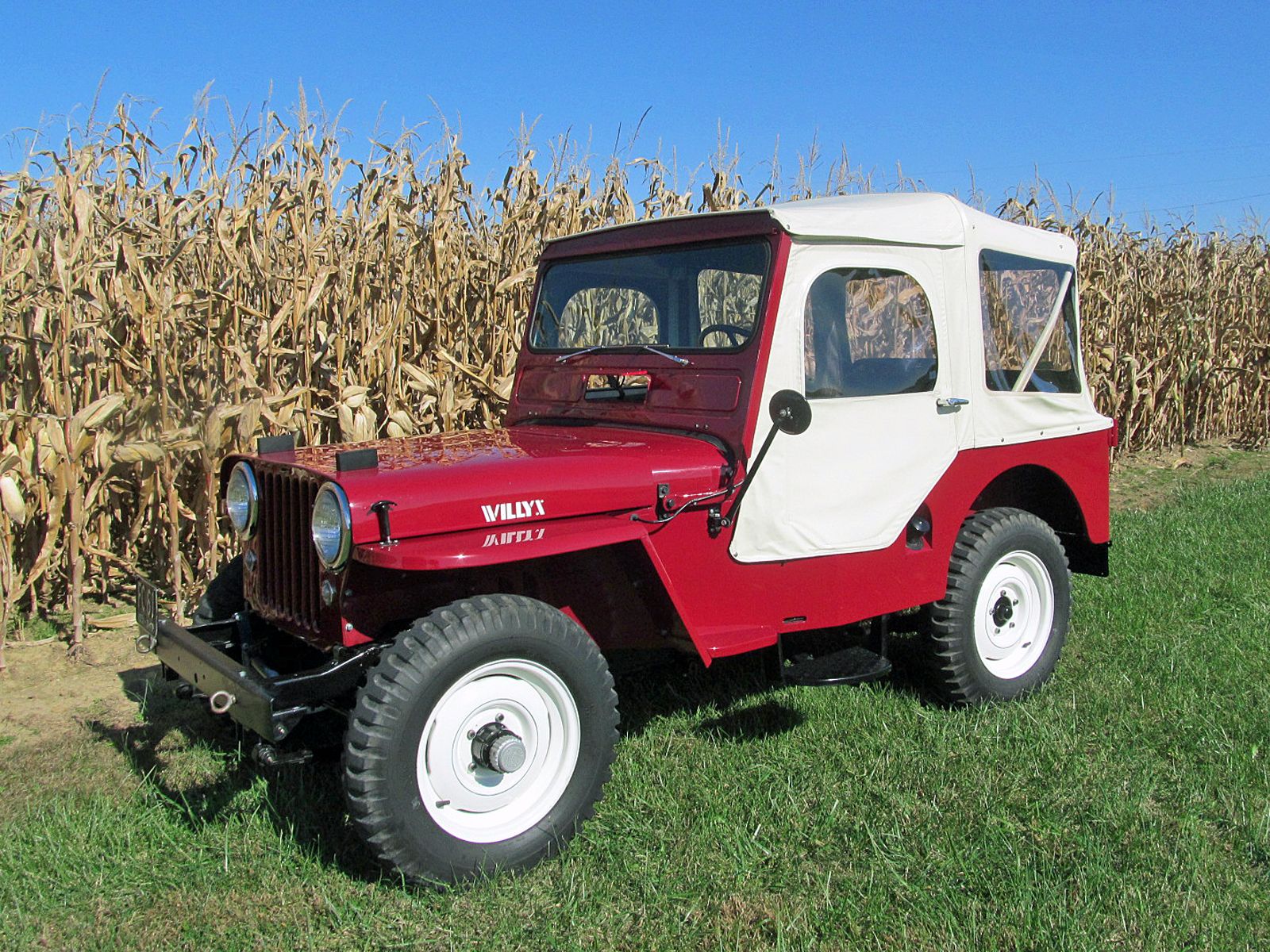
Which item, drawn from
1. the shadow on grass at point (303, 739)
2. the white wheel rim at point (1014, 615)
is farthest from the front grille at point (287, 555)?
the white wheel rim at point (1014, 615)

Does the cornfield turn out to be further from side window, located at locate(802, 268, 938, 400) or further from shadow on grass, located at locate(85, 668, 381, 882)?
side window, located at locate(802, 268, 938, 400)

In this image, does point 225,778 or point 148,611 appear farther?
point 225,778

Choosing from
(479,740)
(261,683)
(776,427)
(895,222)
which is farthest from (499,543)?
(895,222)

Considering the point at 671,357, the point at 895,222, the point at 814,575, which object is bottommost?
the point at 814,575

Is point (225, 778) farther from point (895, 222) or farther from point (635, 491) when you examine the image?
point (895, 222)

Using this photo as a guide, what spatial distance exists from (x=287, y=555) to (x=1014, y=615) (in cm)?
308

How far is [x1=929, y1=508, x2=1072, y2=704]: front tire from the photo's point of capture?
172 inches

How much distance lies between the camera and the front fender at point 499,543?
9.83ft

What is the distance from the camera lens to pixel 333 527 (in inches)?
122

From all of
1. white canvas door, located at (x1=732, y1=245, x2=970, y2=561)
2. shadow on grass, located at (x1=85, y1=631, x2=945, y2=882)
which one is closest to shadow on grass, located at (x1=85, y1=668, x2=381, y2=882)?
shadow on grass, located at (x1=85, y1=631, x2=945, y2=882)

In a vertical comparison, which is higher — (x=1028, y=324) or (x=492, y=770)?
(x=1028, y=324)

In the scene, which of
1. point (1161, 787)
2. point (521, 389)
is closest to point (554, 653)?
point (521, 389)

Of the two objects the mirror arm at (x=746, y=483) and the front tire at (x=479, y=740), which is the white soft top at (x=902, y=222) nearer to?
the mirror arm at (x=746, y=483)

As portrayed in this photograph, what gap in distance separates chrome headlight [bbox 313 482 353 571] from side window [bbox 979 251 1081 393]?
2.72 m
